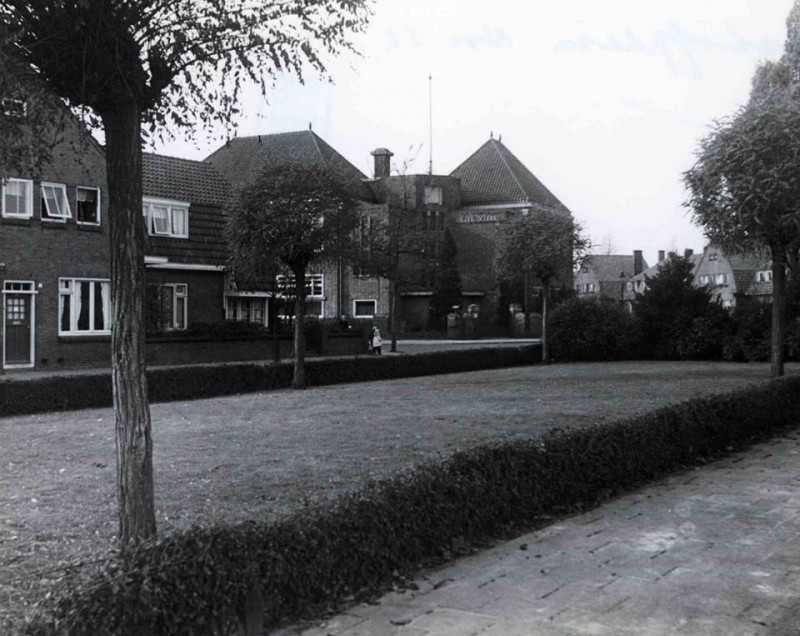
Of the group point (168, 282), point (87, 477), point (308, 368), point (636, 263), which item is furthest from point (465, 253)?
point (636, 263)

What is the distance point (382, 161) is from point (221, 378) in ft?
141

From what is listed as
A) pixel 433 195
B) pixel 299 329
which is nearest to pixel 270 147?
pixel 433 195

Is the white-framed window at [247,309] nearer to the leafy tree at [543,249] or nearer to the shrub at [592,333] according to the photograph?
the leafy tree at [543,249]

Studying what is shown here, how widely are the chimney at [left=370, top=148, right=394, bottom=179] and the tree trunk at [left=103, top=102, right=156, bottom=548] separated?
55289mm

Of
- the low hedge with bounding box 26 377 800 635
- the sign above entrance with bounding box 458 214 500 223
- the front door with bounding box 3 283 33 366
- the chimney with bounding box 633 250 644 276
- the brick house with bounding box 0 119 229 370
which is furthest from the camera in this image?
the chimney with bounding box 633 250 644 276

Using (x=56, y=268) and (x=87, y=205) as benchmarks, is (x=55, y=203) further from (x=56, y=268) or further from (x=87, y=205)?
(x=56, y=268)

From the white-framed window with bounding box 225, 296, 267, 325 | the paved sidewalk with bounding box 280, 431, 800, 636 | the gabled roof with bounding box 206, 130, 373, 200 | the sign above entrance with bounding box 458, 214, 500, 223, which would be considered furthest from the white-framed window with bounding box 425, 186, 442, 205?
the paved sidewalk with bounding box 280, 431, 800, 636

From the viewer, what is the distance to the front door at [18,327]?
25.8 meters

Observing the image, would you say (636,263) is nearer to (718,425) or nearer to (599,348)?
(599,348)

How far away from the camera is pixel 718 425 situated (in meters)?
12.1

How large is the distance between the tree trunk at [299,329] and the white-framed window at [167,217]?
1232cm

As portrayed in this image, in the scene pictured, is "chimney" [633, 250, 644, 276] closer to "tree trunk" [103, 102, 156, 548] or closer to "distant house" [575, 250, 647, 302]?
"distant house" [575, 250, 647, 302]

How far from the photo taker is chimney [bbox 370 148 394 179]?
60.5 metres

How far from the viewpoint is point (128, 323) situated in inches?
211
